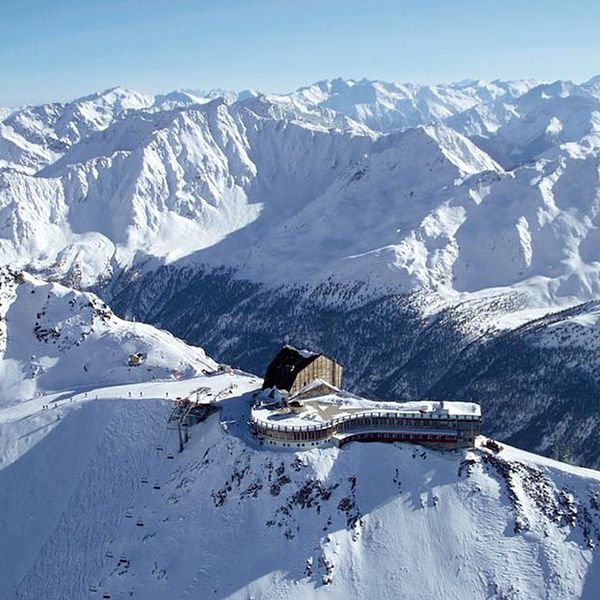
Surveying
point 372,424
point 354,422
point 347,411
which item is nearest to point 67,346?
point 347,411

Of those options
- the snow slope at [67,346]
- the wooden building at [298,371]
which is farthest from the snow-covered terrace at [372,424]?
the snow slope at [67,346]

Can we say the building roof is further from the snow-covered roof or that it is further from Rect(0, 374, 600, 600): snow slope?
Rect(0, 374, 600, 600): snow slope

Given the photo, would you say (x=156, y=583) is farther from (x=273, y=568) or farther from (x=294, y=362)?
(x=294, y=362)

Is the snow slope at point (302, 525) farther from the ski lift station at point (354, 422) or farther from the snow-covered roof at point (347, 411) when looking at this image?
the snow-covered roof at point (347, 411)

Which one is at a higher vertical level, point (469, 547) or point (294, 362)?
point (294, 362)

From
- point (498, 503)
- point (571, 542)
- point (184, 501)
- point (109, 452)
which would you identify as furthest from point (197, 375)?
point (571, 542)

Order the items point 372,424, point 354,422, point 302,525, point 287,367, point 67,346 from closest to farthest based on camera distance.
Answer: point 302,525 → point 354,422 → point 372,424 → point 287,367 → point 67,346

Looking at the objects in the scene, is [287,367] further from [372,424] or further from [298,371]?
[372,424]
